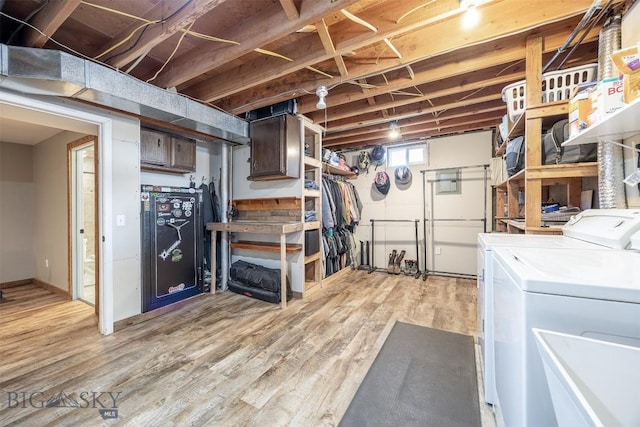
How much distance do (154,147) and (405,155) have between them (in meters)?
4.10

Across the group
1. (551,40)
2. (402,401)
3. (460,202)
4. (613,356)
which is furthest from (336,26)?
(460,202)

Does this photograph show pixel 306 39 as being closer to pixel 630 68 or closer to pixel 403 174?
pixel 630 68

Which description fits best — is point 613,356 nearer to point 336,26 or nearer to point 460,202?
point 336,26

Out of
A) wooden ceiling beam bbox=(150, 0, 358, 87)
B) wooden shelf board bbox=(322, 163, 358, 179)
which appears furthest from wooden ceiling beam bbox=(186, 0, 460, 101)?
wooden shelf board bbox=(322, 163, 358, 179)

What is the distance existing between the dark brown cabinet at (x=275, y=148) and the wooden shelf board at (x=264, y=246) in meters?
0.92

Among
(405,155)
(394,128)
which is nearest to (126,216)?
(394,128)

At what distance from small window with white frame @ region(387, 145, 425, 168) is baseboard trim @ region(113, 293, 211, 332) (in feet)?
13.2

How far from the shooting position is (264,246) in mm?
3523

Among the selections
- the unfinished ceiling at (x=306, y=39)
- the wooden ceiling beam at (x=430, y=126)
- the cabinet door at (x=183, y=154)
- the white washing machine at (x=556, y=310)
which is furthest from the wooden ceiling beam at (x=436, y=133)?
the white washing machine at (x=556, y=310)

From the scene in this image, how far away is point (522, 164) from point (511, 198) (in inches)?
25.6

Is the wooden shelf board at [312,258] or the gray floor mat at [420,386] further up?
the wooden shelf board at [312,258]

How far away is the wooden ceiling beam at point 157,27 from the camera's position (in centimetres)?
160

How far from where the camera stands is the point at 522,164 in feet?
7.25

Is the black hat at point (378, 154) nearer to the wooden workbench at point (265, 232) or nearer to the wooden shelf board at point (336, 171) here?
the wooden shelf board at point (336, 171)
